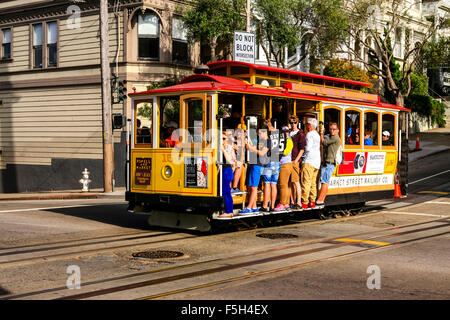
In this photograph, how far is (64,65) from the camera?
29.7 m

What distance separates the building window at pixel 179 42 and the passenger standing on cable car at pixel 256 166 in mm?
17048

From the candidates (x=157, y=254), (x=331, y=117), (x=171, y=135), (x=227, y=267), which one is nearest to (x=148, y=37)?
(x=331, y=117)

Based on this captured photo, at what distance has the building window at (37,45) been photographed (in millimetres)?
31134

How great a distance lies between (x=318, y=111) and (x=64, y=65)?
19.3m

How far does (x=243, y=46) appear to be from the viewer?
20547mm

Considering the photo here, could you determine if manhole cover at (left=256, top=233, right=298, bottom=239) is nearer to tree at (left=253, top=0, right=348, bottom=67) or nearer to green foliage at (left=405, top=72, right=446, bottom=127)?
tree at (left=253, top=0, right=348, bottom=67)

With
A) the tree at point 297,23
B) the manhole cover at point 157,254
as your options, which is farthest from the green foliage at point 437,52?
the manhole cover at point 157,254

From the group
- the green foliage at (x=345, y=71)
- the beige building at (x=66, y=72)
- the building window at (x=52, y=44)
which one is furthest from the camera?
the green foliage at (x=345, y=71)

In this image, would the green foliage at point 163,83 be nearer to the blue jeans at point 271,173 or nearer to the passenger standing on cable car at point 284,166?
the passenger standing on cable car at point 284,166

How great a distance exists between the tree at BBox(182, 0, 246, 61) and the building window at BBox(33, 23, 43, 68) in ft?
27.2

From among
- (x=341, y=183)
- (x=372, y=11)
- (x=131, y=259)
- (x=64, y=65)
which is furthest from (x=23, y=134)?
(x=131, y=259)

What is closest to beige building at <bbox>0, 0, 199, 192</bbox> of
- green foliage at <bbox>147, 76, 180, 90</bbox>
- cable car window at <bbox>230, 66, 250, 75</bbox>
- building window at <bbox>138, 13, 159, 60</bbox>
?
building window at <bbox>138, 13, 159, 60</bbox>

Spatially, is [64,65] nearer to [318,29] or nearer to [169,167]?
[318,29]

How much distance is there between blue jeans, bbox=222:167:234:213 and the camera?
1138cm
